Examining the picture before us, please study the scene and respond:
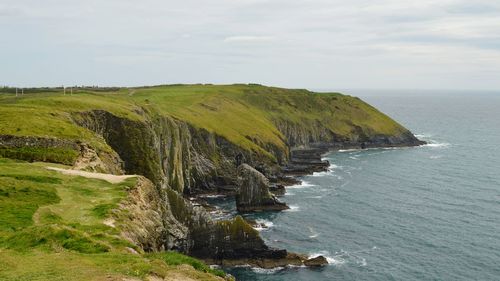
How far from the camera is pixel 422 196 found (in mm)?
104188

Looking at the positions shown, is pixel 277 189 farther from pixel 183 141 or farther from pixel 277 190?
pixel 183 141

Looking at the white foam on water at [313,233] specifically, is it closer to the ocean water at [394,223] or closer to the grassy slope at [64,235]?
the ocean water at [394,223]

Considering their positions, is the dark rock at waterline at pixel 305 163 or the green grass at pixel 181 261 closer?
the green grass at pixel 181 261

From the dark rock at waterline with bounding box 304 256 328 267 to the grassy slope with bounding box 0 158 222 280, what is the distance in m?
29.2

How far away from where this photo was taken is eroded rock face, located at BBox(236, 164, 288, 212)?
9206 cm

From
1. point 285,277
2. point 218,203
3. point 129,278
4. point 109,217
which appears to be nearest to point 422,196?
point 218,203

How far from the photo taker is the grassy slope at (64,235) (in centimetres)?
2538

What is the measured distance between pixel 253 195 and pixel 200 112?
168ft

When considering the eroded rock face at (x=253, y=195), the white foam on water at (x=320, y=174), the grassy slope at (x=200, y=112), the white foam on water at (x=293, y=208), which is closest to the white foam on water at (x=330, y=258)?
the white foam on water at (x=293, y=208)

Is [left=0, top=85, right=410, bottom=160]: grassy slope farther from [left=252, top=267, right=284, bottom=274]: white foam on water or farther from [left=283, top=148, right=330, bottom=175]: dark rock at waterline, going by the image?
[left=252, top=267, right=284, bottom=274]: white foam on water

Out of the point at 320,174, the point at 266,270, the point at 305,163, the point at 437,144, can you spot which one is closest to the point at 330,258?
the point at 266,270

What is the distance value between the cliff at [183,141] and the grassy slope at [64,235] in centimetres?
273

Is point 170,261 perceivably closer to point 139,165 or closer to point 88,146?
point 88,146

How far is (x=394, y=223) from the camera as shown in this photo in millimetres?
84500
